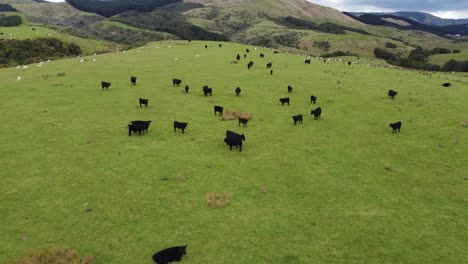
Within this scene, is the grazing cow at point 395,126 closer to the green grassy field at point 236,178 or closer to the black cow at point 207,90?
the green grassy field at point 236,178

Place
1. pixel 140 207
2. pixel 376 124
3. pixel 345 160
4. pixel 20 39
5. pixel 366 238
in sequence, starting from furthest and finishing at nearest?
pixel 20 39, pixel 376 124, pixel 345 160, pixel 140 207, pixel 366 238

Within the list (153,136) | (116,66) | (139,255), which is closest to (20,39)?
(116,66)

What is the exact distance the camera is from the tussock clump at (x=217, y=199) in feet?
55.0

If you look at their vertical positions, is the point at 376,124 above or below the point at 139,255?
above

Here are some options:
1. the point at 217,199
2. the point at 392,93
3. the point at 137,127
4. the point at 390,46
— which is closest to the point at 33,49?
the point at 137,127

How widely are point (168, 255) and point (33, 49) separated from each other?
9786 cm

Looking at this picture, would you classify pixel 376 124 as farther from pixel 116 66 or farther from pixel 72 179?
pixel 116 66

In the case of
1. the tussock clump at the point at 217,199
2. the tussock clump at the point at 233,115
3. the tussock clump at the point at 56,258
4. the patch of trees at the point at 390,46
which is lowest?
the tussock clump at the point at 56,258

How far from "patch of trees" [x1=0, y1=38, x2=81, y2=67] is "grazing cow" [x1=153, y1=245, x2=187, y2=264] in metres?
85.5

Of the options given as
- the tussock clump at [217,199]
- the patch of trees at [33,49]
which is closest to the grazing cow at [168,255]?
the tussock clump at [217,199]

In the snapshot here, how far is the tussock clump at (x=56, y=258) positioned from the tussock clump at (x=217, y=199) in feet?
18.9

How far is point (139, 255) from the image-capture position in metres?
13.4

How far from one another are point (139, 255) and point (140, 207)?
11.3ft

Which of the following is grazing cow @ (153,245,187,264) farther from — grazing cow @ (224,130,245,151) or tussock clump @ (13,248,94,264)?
grazing cow @ (224,130,245,151)
